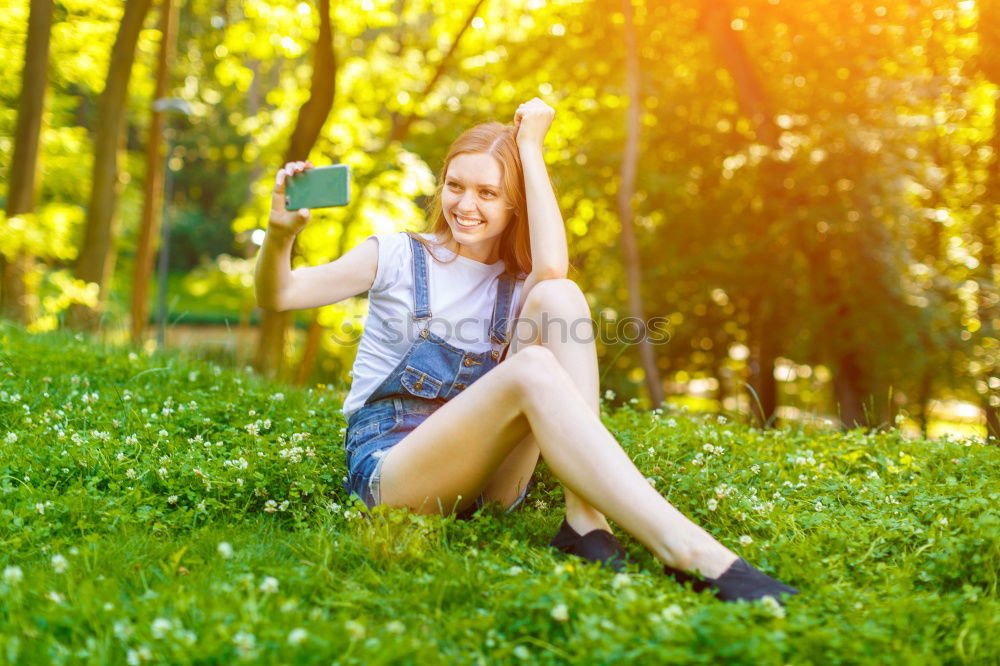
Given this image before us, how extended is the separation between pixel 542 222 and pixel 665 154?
10.4 meters

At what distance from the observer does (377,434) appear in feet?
10.5

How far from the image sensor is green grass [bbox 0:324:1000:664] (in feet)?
6.88

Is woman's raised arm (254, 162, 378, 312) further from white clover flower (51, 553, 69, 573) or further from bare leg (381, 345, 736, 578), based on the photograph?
→ white clover flower (51, 553, 69, 573)

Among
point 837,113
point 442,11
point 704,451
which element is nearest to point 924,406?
point 837,113

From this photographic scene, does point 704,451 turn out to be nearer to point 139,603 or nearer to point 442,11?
point 139,603

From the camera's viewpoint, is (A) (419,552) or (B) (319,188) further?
(B) (319,188)

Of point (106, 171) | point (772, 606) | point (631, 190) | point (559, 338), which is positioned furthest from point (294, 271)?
point (106, 171)

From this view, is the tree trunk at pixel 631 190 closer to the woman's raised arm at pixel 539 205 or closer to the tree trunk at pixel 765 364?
the tree trunk at pixel 765 364

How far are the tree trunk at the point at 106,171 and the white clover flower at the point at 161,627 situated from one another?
8498 millimetres

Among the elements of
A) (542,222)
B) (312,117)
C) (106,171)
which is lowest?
(542,222)

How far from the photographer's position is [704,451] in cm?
387

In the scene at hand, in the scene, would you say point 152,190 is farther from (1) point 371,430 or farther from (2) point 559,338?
(2) point 559,338

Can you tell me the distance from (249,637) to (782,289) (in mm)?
11245

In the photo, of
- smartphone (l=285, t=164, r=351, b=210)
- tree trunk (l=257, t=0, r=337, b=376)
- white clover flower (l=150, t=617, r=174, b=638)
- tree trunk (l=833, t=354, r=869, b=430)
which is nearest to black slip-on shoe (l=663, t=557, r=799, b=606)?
white clover flower (l=150, t=617, r=174, b=638)
